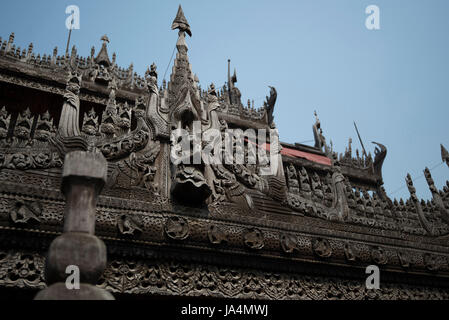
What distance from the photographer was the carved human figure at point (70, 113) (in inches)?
230

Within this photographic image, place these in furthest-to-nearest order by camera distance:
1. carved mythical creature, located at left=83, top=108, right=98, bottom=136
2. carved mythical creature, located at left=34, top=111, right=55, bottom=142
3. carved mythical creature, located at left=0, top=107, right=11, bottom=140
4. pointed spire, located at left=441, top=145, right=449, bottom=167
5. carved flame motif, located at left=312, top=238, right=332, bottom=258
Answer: pointed spire, located at left=441, top=145, right=449, bottom=167
carved flame motif, located at left=312, top=238, right=332, bottom=258
carved mythical creature, located at left=83, top=108, right=98, bottom=136
carved mythical creature, located at left=34, top=111, right=55, bottom=142
carved mythical creature, located at left=0, top=107, right=11, bottom=140

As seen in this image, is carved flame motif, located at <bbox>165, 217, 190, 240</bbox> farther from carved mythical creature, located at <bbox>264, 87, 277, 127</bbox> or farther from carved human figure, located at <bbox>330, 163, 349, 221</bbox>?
carved mythical creature, located at <bbox>264, 87, 277, 127</bbox>

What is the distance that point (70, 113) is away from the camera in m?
6.07

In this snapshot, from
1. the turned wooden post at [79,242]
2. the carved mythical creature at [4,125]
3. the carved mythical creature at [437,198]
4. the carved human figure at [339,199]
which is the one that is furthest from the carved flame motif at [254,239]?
the carved mythical creature at [437,198]

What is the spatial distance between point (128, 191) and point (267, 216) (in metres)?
2.25

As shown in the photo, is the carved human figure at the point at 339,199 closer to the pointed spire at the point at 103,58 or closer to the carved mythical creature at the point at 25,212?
the carved mythical creature at the point at 25,212

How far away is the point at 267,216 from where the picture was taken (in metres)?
6.55

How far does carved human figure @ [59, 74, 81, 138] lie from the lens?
584 cm

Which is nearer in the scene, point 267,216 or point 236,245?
point 236,245

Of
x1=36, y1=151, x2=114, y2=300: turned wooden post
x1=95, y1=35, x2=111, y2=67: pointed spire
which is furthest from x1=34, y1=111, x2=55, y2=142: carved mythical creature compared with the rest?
x1=95, y1=35, x2=111, y2=67: pointed spire

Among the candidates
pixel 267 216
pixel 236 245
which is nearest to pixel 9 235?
pixel 236 245

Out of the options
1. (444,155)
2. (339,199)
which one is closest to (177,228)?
(339,199)

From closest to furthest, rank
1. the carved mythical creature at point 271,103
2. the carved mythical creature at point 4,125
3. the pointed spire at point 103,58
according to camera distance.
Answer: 1. the carved mythical creature at point 4,125
2. the pointed spire at point 103,58
3. the carved mythical creature at point 271,103

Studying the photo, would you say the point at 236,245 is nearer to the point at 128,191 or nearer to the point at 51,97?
the point at 128,191
